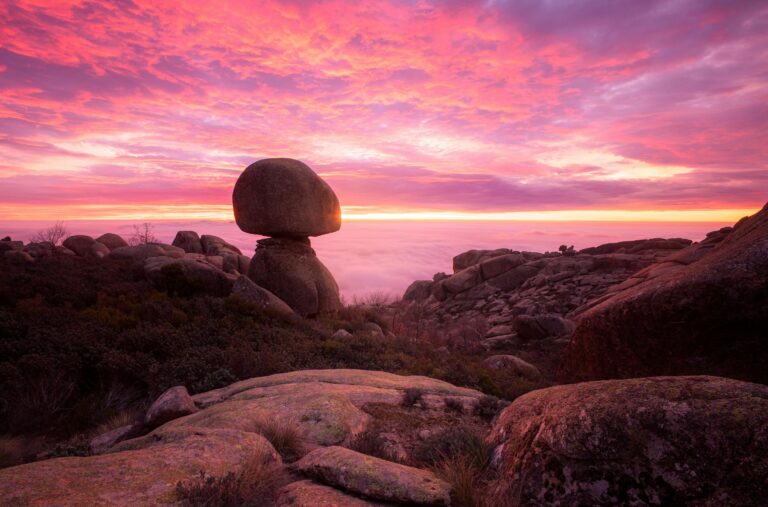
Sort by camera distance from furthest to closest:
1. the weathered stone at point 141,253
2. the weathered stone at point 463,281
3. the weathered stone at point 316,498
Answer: the weathered stone at point 463,281
the weathered stone at point 141,253
the weathered stone at point 316,498

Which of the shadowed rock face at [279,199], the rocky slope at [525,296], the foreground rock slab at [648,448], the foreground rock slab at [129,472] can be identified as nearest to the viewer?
the foreground rock slab at [648,448]

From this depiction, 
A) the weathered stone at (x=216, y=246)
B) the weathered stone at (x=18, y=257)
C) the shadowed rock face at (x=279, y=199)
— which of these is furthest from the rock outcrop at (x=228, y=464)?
the weathered stone at (x=216, y=246)

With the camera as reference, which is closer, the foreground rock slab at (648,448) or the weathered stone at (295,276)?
the foreground rock slab at (648,448)

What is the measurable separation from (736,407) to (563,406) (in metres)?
1.17

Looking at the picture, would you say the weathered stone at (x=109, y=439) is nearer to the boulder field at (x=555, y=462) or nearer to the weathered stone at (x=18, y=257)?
the boulder field at (x=555, y=462)

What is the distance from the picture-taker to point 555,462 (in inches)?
129

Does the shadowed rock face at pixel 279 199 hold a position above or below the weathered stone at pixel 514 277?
above

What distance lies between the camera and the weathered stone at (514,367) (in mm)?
15961

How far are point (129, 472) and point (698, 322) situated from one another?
6.64 metres

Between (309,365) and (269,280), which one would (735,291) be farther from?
(269,280)

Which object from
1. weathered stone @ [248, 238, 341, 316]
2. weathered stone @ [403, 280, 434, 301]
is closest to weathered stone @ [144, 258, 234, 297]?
weathered stone @ [248, 238, 341, 316]

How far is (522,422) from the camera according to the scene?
13.5 feet

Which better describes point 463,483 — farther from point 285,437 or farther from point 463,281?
point 463,281

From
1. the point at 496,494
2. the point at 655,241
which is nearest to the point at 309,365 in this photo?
the point at 496,494
